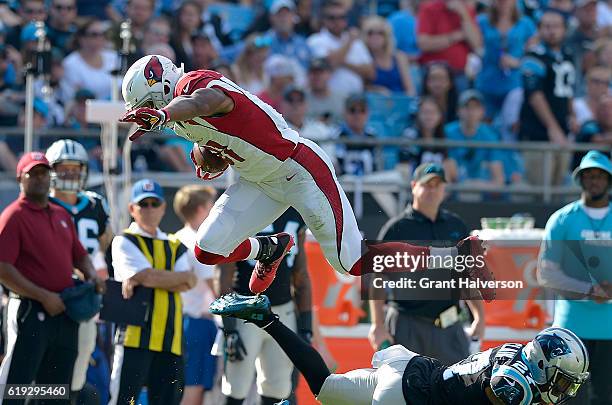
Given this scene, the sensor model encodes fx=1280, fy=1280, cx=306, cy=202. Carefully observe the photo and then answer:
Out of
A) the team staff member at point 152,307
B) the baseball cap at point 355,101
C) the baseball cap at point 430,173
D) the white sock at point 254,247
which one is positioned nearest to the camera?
the white sock at point 254,247

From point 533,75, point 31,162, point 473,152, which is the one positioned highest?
point 533,75

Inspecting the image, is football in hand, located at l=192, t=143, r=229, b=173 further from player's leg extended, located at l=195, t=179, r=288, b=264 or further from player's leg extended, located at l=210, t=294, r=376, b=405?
player's leg extended, located at l=210, t=294, r=376, b=405

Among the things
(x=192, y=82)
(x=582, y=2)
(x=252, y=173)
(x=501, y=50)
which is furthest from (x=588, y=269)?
(x=582, y=2)

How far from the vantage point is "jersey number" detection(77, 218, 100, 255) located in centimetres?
895

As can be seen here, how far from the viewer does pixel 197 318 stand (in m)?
9.27

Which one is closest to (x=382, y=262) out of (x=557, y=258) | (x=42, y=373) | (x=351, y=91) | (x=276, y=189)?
(x=276, y=189)

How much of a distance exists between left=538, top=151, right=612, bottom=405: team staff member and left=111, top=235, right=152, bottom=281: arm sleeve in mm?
2662

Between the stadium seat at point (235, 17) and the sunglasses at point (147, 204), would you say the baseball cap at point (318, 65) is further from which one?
the sunglasses at point (147, 204)

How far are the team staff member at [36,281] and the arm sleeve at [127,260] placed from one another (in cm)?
20

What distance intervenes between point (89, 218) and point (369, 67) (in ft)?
16.7

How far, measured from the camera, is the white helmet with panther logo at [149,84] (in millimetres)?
6488

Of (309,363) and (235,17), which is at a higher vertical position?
(235,17)

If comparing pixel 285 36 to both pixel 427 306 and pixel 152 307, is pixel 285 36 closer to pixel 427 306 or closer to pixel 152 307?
pixel 427 306

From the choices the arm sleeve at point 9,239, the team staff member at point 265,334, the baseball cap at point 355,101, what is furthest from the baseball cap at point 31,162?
the baseball cap at point 355,101
